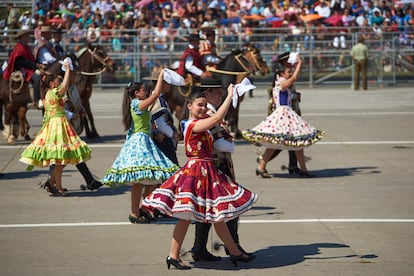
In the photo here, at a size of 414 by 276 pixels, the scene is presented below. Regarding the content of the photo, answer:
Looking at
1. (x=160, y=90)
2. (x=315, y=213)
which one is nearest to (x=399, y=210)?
(x=315, y=213)

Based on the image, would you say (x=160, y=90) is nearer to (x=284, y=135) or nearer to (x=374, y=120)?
(x=284, y=135)

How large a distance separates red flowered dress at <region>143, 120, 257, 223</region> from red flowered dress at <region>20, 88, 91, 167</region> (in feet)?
13.4

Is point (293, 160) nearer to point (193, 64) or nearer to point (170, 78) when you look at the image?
point (193, 64)

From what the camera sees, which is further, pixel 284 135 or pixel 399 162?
pixel 399 162

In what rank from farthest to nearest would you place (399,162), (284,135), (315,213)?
(399,162) → (284,135) → (315,213)

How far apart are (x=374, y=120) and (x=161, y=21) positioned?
35.2 ft

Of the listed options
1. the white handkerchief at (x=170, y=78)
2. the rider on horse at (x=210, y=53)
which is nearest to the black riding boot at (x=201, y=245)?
the white handkerchief at (x=170, y=78)

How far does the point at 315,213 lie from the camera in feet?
36.4

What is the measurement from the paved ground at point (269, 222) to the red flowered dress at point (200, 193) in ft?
2.02

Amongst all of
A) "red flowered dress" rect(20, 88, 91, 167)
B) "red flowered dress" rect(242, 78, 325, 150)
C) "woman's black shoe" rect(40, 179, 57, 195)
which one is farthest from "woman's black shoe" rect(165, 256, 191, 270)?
"red flowered dress" rect(242, 78, 325, 150)

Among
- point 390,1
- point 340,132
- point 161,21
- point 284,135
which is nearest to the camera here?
point 284,135

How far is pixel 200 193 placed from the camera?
812cm

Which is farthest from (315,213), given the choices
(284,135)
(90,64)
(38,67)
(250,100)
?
(250,100)

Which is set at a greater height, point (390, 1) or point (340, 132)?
point (390, 1)
